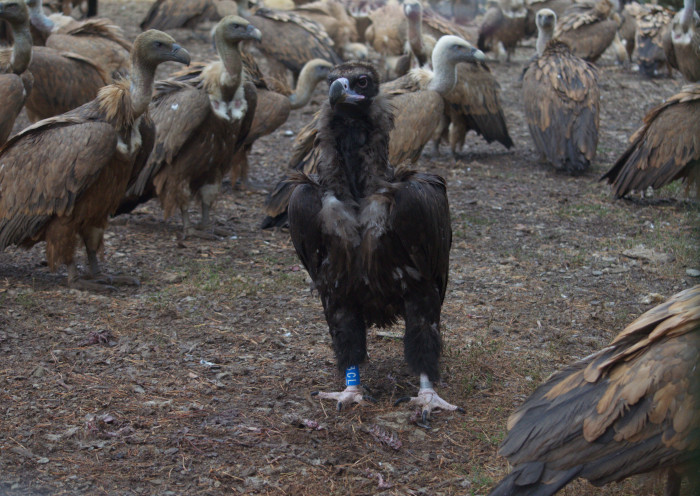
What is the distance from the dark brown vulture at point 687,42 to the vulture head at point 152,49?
8135 millimetres

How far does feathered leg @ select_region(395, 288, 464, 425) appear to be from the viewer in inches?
156

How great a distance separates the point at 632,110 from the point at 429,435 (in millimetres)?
9571

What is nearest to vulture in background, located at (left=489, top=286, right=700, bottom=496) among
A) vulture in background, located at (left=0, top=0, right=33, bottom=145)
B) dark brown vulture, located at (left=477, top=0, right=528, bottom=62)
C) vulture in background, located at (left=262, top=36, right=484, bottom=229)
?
vulture in background, located at (left=262, top=36, right=484, bottom=229)

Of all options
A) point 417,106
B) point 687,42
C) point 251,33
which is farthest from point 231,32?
point 687,42

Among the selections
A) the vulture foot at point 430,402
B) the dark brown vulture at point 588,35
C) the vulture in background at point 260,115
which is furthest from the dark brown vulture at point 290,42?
the vulture foot at point 430,402

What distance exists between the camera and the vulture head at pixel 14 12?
21.4 ft

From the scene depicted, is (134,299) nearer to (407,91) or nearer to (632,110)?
(407,91)

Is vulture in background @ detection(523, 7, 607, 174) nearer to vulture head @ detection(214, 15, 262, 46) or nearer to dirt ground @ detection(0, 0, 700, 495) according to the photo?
dirt ground @ detection(0, 0, 700, 495)

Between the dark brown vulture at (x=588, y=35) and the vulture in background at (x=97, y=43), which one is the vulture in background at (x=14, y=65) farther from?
the dark brown vulture at (x=588, y=35)

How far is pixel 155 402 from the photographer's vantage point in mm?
3984

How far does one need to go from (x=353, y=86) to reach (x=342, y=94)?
0.13 metres

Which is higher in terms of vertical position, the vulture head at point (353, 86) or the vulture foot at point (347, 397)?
the vulture head at point (353, 86)

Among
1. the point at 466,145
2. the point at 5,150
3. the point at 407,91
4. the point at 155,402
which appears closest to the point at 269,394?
the point at 155,402

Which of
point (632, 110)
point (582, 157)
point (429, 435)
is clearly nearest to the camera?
point (429, 435)
